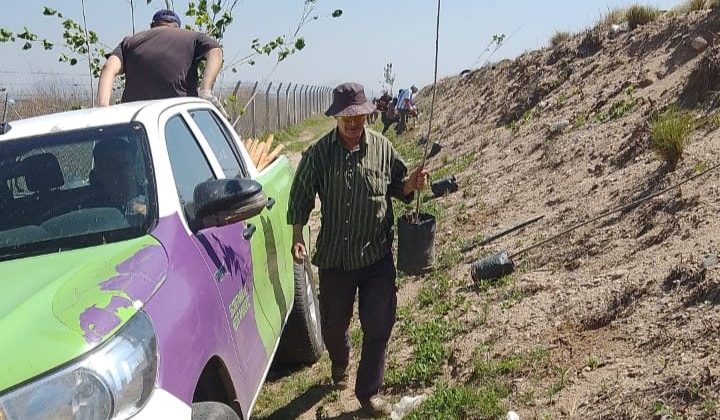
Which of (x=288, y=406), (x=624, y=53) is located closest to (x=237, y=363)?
(x=288, y=406)

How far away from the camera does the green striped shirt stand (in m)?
4.09

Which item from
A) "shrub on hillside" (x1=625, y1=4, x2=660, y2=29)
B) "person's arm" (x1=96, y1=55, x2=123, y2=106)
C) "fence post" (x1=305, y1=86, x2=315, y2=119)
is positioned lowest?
"fence post" (x1=305, y1=86, x2=315, y2=119)

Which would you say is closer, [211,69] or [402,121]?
[211,69]

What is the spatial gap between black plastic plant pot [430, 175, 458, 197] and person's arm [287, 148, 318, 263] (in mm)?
6113

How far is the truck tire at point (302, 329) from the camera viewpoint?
4.71 meters

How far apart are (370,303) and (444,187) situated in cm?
610

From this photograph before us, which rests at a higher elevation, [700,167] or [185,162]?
[185,162]

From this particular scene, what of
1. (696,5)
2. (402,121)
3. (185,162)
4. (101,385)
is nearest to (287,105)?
(402,121)

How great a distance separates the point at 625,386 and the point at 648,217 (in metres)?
2.27

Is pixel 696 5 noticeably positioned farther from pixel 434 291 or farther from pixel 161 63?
pixel 161 63

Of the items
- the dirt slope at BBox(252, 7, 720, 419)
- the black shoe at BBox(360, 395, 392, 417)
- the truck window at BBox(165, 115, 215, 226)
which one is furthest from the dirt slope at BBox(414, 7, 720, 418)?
the truck window at BBox(165, 115, 215, 226)

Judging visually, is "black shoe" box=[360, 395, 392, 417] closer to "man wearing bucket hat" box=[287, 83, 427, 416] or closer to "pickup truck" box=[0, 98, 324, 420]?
"man wearing bucket hat" box=[287, 83, 427, 416]

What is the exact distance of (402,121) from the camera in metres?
23.2

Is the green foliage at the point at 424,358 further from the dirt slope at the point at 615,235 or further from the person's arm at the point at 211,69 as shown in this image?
the person's arm at the point at 211,69
